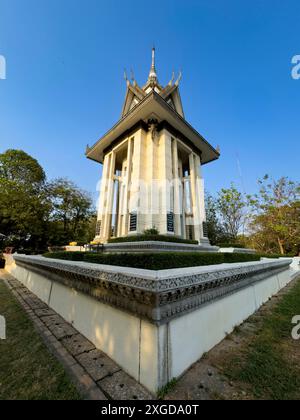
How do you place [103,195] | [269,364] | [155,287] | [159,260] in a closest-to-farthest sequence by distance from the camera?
1. [155,287]
2. [269,364]
3. [159,260]
4. [103,195]

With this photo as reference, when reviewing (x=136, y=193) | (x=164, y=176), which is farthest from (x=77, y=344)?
(x=164, y=176)

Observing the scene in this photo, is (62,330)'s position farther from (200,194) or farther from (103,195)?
(200,194)

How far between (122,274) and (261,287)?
5767mm

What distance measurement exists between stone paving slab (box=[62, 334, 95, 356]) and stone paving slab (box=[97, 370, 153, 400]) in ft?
3.02

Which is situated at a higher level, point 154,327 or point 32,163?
point 32,163

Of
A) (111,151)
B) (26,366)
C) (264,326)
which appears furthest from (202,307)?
(111,151)

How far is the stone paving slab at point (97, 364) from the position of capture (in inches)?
90.5

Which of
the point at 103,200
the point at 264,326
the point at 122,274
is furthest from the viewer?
the point at 103,200

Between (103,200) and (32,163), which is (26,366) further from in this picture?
(32,163)

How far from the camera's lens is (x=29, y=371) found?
2.40m

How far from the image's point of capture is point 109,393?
1959 millimetres

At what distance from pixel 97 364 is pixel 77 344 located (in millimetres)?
805

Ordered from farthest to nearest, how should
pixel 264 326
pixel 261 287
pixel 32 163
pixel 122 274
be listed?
pixel 32 163, pixel 261 287, pixel 264 326, pixel 122 274

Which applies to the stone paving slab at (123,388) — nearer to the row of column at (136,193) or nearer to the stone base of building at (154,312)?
the stone base of building at (154,312)
